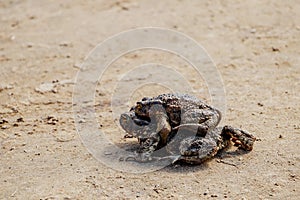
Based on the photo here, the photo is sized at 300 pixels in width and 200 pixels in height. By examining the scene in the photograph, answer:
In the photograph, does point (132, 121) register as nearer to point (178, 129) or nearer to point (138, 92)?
point (178, 129)

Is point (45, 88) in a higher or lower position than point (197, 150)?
lower

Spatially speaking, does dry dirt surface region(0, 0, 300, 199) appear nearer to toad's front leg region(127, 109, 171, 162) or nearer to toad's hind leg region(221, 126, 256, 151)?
toad's hind leg region(221, 126, 256, 151)

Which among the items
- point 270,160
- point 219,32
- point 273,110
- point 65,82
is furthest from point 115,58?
point 270,160

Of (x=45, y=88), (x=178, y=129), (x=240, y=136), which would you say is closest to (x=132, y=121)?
→ (x=178, y=129)

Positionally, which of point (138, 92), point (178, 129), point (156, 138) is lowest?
point (138, 92)

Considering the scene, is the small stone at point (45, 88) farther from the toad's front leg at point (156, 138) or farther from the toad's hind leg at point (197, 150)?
the toad's hind leg at point (197, 150)

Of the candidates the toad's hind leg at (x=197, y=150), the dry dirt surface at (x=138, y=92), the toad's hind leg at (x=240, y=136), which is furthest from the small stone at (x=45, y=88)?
the toad's hind leg at (x=240, y=136)

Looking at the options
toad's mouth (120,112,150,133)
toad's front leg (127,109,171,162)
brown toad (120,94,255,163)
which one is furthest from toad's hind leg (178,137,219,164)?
toad's mouth (120,112,150,133)
